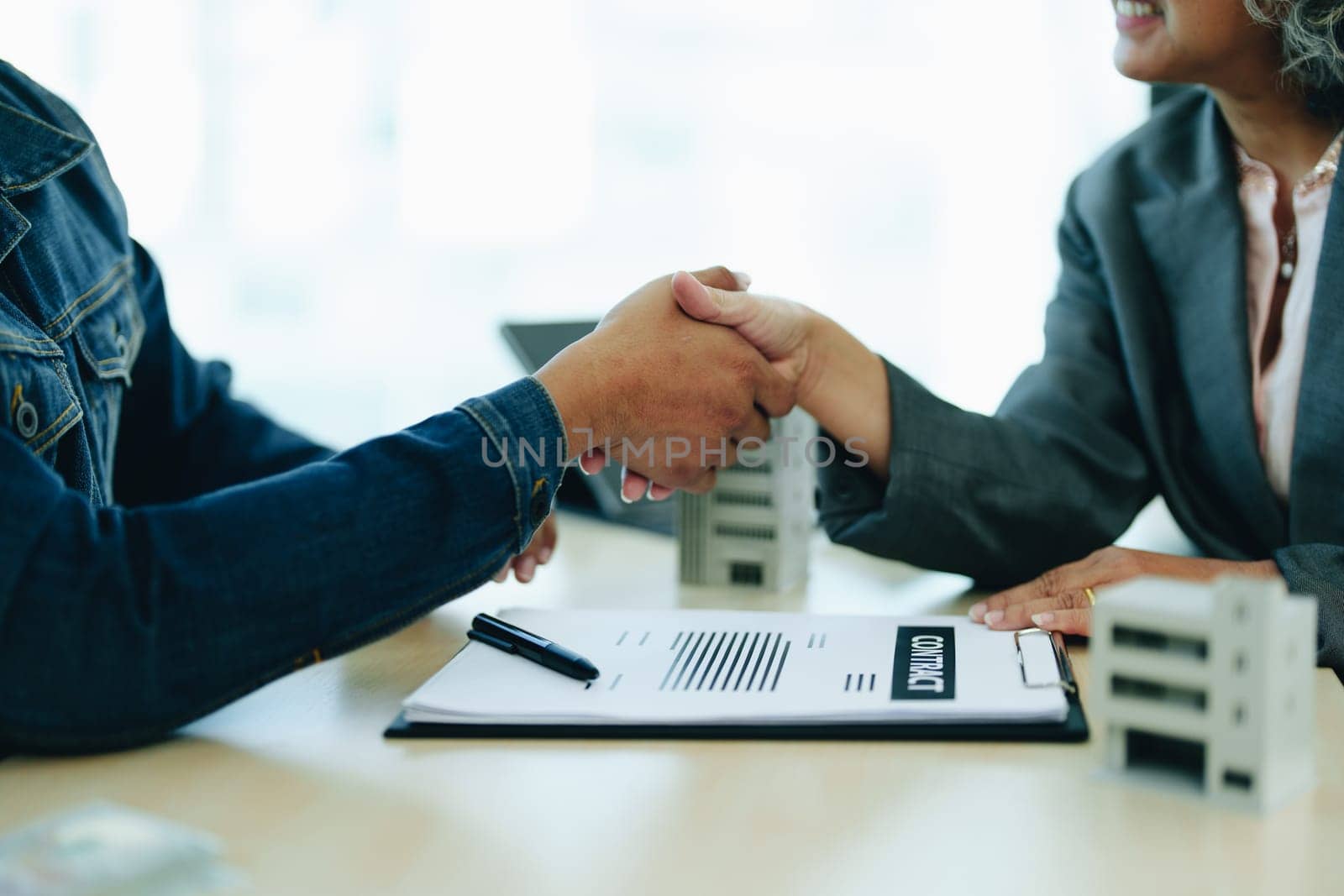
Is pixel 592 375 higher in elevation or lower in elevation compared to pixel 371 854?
higher

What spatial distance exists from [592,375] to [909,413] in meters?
0.32

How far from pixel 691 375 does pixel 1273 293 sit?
60 centimetres

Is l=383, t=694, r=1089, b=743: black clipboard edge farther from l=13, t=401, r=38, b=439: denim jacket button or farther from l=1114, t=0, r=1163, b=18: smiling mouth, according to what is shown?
l=1114, t=0, r=1163, b=18: smiling mouth

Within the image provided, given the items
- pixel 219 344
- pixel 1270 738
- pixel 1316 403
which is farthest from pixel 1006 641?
pixel 219 344

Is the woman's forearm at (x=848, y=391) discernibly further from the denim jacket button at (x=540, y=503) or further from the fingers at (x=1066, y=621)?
the denim jacket button at (x=540, y=503)

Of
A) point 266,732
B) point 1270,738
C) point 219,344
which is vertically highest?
point 1270,738

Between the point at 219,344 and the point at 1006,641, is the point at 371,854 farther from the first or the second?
the point at 219,344

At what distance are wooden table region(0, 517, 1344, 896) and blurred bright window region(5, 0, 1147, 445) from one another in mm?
1677

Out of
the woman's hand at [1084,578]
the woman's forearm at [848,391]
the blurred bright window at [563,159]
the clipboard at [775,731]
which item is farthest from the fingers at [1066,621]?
the blurred bright window at [563,159]

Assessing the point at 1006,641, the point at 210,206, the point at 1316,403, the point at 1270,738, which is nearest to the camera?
the point at 1270,738

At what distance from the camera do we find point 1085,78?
2223 mm

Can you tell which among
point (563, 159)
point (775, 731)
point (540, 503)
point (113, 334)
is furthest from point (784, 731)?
point (563, 159)

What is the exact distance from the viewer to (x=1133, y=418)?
124cm

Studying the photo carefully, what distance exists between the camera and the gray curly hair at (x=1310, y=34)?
1.08m
